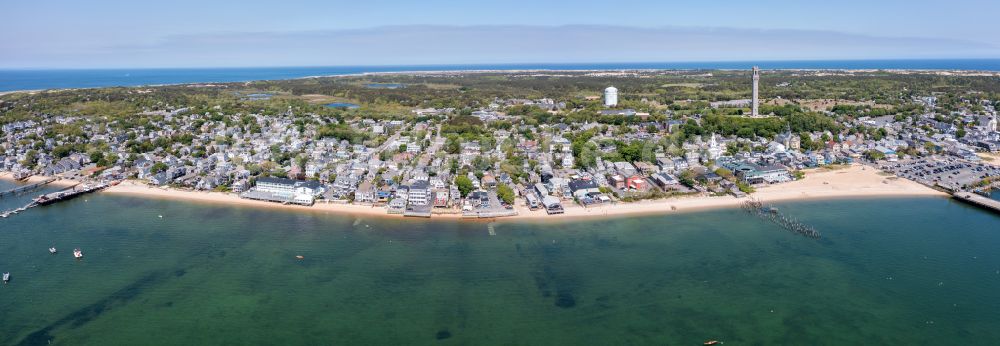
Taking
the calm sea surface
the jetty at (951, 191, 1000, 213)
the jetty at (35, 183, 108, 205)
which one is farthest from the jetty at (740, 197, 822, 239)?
the jetty at (35, 183, 108, 205)

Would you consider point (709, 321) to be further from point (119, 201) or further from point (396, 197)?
point (119, 201)

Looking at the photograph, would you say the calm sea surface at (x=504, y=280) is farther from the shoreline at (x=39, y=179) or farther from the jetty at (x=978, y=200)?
the shoreline at (x=39, y=179)

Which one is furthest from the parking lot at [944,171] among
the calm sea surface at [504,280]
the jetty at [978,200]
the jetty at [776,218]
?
the jetty at [776,218]

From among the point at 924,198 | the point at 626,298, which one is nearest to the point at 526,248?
the point at 626,298

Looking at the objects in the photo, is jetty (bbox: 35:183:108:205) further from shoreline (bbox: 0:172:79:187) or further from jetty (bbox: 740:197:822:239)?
jetty (bbox: 740:197:822:239)

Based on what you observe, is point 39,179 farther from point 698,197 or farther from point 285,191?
point 698,197
